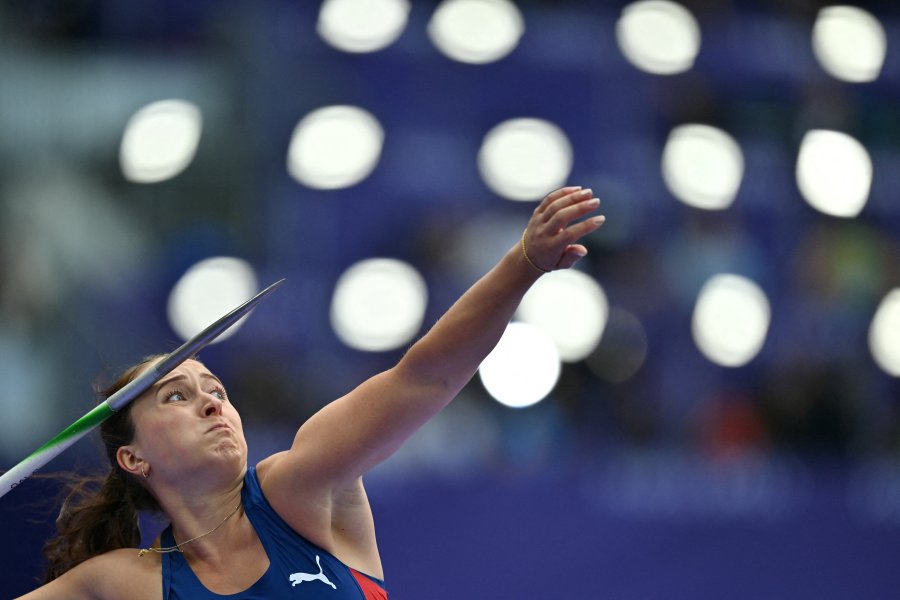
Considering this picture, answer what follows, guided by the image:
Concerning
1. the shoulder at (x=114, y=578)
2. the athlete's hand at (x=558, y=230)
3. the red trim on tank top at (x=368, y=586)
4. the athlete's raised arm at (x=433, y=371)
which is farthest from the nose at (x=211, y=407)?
the athlete's hand at (x=558, y=230)

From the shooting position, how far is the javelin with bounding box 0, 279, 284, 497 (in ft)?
7.84

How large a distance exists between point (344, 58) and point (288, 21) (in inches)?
14.7

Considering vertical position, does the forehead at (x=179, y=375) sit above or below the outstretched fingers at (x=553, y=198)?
below

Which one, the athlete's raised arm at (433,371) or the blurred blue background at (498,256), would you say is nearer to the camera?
the athlete's raised arm at (433,371)

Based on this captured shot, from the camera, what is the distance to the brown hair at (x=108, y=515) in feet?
8.65

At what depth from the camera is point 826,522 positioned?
5.80 metres

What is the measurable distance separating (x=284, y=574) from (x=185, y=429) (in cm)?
36

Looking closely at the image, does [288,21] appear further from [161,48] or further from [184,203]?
[184,203]

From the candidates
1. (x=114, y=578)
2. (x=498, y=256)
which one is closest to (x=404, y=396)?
(x=114, y=578)

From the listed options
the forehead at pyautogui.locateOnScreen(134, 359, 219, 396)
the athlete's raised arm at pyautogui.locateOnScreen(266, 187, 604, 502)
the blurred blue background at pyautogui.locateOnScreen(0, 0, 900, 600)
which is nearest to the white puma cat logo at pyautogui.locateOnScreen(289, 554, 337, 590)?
the athlete's raised arm at pyautogui.locateOnScreen(266, 187, 604, 502)

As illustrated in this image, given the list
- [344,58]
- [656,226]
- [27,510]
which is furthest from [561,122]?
[27,510]

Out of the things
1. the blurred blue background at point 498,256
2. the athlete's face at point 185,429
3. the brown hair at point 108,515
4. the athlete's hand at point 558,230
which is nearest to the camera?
the athlete's hand at point 558,230

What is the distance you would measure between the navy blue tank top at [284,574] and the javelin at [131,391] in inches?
11.9

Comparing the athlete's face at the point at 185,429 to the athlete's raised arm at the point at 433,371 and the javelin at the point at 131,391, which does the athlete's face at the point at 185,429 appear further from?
the athlete's raised arm at the point at 433,371
